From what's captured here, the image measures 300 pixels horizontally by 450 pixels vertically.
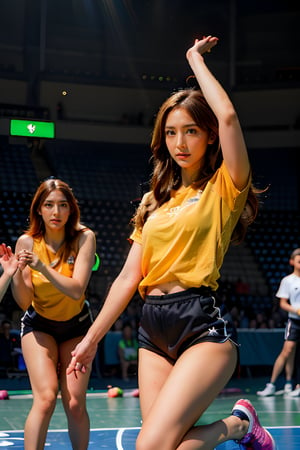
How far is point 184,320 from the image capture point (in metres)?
3.07

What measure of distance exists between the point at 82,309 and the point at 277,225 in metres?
18.6

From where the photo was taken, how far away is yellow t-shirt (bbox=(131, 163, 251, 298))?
10.2 feet

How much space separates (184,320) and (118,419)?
499cm

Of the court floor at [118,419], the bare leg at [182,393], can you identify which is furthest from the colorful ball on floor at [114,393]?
the bare leg at [182,393]

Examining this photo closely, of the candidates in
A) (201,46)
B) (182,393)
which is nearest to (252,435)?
(182,393)

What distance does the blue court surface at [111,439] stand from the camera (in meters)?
6.01

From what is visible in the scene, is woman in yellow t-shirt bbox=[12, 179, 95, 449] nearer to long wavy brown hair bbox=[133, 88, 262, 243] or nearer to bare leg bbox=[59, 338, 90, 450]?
bare leg bbox=[59, 338, 90, 450]

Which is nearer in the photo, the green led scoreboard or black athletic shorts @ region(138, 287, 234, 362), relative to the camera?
black athletic shorts @ region(138, 287, 234, 362)

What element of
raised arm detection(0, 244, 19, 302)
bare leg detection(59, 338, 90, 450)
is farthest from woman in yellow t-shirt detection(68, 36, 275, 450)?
bare leg detection(59, 338, 90, 450)

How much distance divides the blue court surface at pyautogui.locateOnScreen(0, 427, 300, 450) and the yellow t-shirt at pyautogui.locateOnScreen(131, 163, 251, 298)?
10.1 ft

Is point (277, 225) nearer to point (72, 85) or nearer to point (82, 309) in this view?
point (72, 85)

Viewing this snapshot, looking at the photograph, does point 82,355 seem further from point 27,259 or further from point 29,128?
point 29,128

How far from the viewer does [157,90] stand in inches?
987

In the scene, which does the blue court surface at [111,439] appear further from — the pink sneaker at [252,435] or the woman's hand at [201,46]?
the woman's hand at [201,46]
